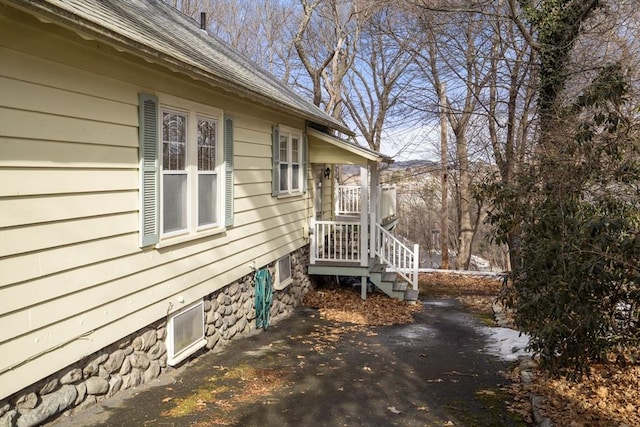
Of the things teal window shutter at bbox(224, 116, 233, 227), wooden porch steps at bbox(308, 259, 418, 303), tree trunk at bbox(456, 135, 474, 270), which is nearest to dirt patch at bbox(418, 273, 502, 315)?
wooden porch steps at bbox(308, 259, 418, 303)

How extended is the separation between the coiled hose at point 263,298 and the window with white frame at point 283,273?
2.09 feet

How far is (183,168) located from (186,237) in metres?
0.82

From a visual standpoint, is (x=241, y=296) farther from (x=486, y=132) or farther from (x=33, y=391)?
(x=486, y=132)

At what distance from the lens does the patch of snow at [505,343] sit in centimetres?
750

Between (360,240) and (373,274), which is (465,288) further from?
(360,240)

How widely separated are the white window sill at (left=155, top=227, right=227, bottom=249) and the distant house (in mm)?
22

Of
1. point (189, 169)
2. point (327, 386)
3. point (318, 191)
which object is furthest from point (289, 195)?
point (327, 386)

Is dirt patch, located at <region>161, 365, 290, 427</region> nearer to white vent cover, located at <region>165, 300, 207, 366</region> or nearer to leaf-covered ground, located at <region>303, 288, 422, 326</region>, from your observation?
white vent cover, located at <region>165, 300, 207, 366</region>

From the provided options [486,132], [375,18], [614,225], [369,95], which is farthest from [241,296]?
[369,95]

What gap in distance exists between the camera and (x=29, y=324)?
151 inches

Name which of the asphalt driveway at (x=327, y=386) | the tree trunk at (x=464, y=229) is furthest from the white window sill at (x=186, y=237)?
the tree trunk at (x=464, y=229)

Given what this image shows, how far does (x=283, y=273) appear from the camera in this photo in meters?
10.1

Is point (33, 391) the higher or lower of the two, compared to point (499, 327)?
higher

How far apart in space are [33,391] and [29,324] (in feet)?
1.83
